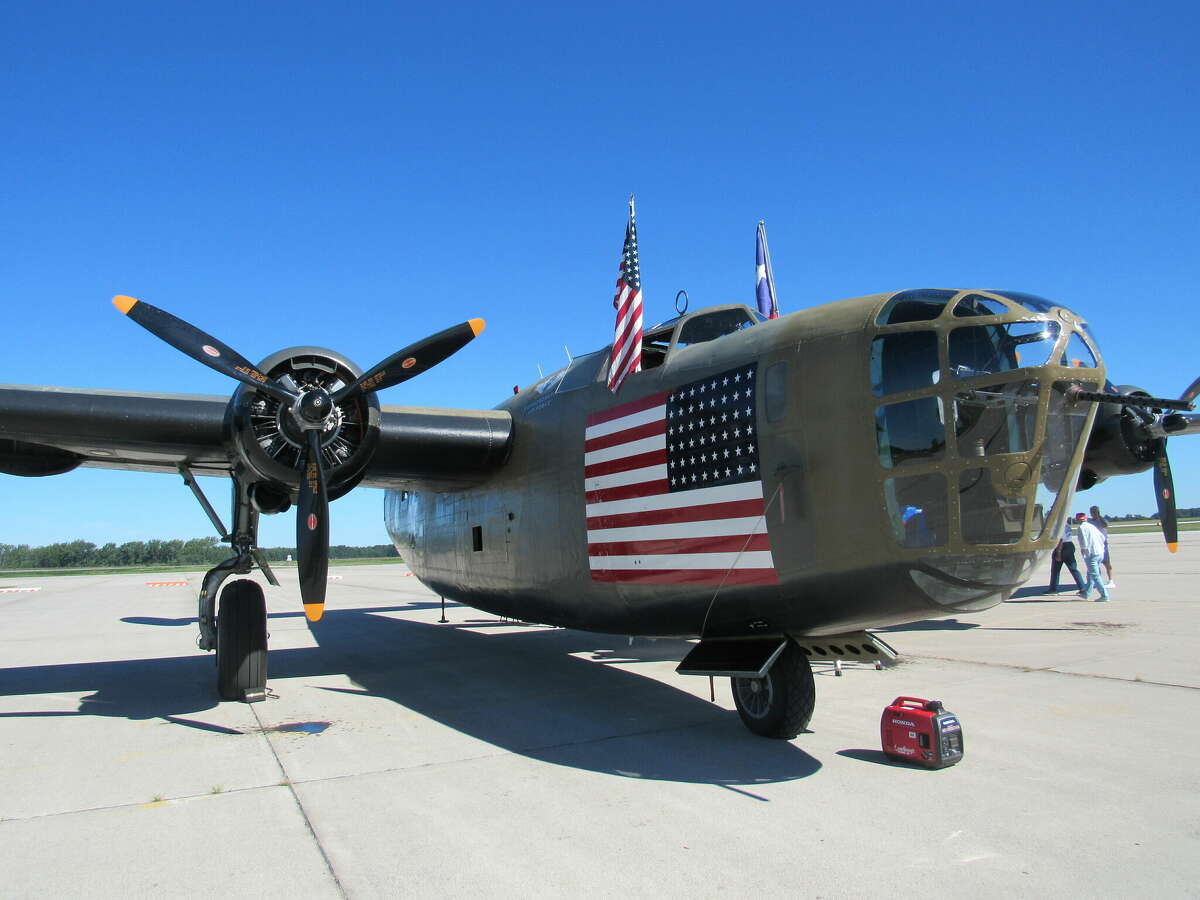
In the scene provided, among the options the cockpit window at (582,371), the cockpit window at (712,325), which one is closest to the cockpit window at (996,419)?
the cockpit window at (712,325)

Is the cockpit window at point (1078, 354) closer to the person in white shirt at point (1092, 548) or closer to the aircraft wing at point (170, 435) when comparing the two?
the aircraft wing at point (170, 435)

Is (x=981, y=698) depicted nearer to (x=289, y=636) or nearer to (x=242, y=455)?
(x=242, y=455)

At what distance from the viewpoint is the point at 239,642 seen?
8875 mm

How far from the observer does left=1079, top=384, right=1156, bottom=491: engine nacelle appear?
26.4ft

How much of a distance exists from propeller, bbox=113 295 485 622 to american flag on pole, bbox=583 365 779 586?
259 centimetres

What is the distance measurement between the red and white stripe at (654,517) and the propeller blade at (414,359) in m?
1.76

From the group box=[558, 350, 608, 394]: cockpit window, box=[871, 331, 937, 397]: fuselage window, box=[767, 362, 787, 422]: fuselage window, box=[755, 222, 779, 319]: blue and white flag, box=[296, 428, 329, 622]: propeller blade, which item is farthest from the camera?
box=[755, 222, 779, 319]: blue and white flag

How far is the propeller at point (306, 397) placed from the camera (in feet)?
26.0

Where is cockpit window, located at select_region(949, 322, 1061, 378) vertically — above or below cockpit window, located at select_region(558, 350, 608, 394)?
below

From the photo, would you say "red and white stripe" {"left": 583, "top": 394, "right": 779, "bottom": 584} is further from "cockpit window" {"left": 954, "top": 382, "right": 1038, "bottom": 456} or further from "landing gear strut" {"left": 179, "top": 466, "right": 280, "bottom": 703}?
"landing gear strut" {"left": 179, "top": 466, "right": 280, "bottom": 703}

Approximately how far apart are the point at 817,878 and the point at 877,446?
285 cm

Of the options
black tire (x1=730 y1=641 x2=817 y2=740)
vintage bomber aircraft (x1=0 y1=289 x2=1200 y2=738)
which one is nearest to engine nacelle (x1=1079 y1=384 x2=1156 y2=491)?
vintage bomber aircraft (x1=0 y1=289 x2=1200 y2=738)

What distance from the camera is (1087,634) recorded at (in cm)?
1226

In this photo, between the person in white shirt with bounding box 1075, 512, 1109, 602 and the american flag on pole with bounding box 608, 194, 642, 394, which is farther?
the person in white shirt with bounding box 1075, 512, 1109, 602
